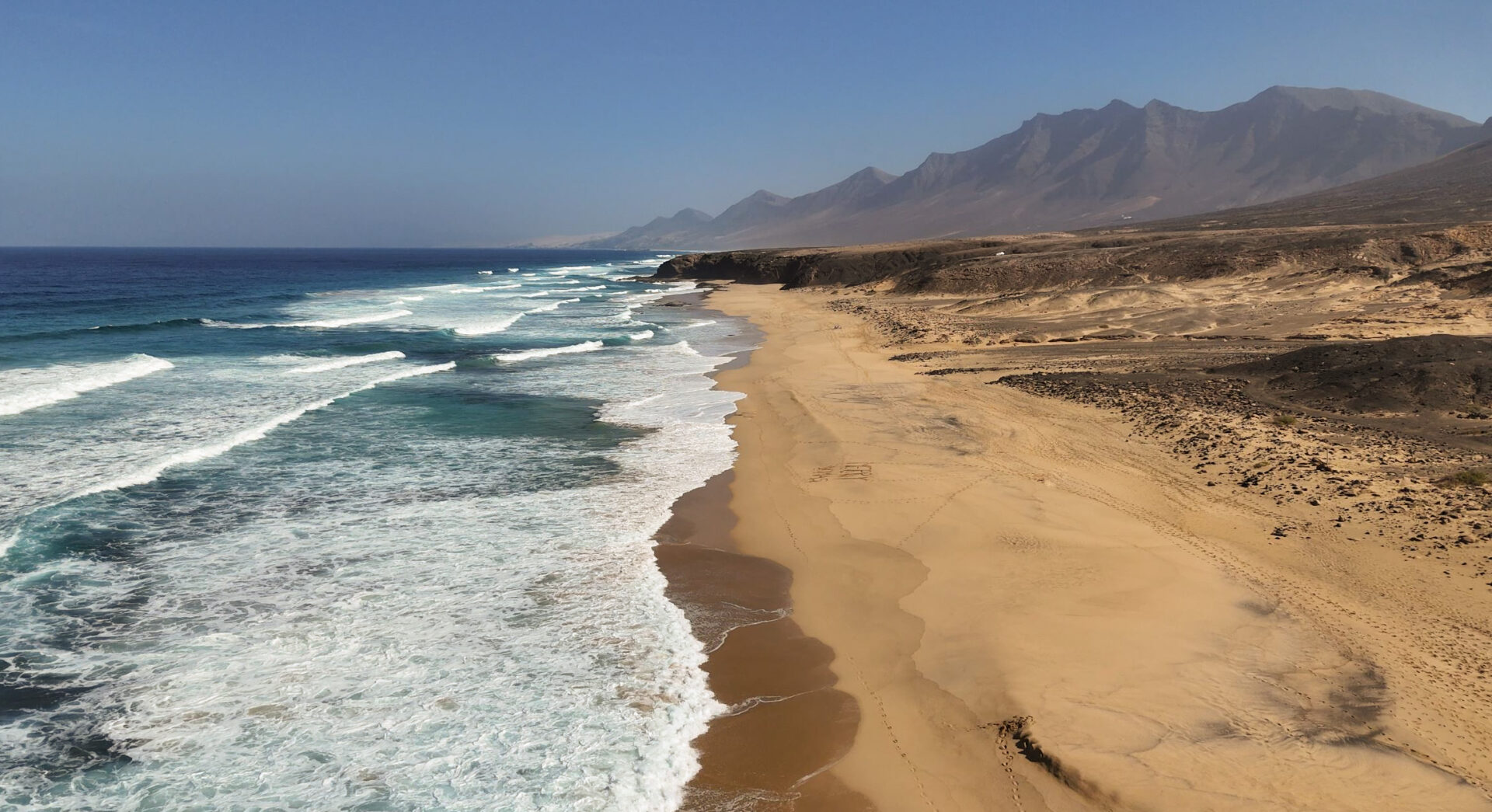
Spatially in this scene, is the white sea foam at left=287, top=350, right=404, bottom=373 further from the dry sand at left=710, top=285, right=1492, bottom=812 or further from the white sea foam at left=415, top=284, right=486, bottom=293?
the white sea foam at left=415, top=284, right=486, bottom=293

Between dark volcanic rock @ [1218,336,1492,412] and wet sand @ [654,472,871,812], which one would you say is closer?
wet sand @ [654,472,871,812]

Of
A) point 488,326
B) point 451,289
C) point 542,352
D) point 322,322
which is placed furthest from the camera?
point 451,289

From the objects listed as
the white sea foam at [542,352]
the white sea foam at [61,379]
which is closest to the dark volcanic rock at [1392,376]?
the white sea foam at [542,352]

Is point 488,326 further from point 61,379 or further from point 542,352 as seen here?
point 61,379

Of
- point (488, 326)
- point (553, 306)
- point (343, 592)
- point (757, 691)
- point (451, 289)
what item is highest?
point (451, 289)

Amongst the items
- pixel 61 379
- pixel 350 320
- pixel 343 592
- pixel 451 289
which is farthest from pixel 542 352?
pixel 451 289

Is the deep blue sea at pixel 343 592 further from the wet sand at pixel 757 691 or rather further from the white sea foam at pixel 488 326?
the white sea foam at pixel 488 326

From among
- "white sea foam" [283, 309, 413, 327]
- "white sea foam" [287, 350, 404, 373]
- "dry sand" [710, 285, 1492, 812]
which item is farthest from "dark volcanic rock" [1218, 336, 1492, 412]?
"white sea foam" [283, 309, 413, 327]

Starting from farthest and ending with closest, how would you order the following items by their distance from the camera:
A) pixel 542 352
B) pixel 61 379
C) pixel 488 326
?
pixel 488 326
pixel 542 352
pixel 61 379
